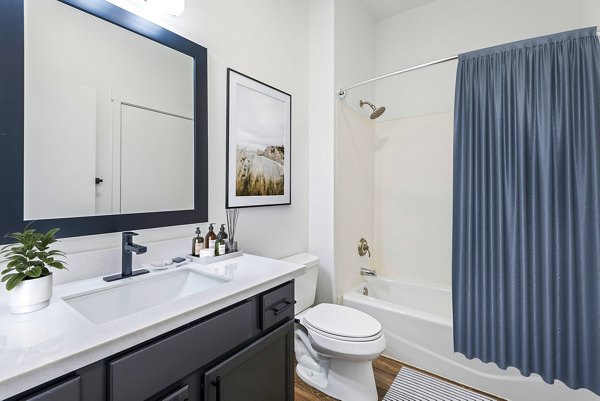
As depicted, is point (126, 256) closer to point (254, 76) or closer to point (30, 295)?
point (30, 295)

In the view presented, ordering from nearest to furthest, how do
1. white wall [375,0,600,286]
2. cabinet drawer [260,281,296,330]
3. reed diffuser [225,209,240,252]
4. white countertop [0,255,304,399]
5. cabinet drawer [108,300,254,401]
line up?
white countertop [0,255,304,399]
cabinet drawer [108,300,254,401]
cabinet drawer [260,281,296,330]
reed diffuser [225,209,240,252]
white wall [375,0,600,286]

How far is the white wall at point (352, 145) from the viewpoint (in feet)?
7.26

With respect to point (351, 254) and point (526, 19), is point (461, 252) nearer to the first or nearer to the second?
point (351, 254)

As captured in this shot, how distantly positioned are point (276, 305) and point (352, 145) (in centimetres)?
167

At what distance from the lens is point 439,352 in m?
1.86

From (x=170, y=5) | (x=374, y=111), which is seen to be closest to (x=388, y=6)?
(x=374, y=111)

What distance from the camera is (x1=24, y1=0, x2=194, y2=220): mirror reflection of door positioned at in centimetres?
95

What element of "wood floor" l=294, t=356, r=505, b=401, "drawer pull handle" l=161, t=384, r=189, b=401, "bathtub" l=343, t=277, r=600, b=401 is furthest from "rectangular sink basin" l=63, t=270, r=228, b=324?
"bathtub" l=343, t=277, r=600, b=401

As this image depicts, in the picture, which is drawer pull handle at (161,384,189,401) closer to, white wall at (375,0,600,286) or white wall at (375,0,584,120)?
white wall at (375,0,600,286)

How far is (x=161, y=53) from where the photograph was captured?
4.23 feet

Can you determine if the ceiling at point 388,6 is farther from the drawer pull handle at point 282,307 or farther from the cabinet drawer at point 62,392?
Answer: the cabinet drawer at point 62,392

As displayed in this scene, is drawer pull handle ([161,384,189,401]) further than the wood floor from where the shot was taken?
No

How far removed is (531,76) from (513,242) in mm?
864

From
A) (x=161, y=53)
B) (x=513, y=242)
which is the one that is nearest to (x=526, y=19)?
(x=513, y=242)
